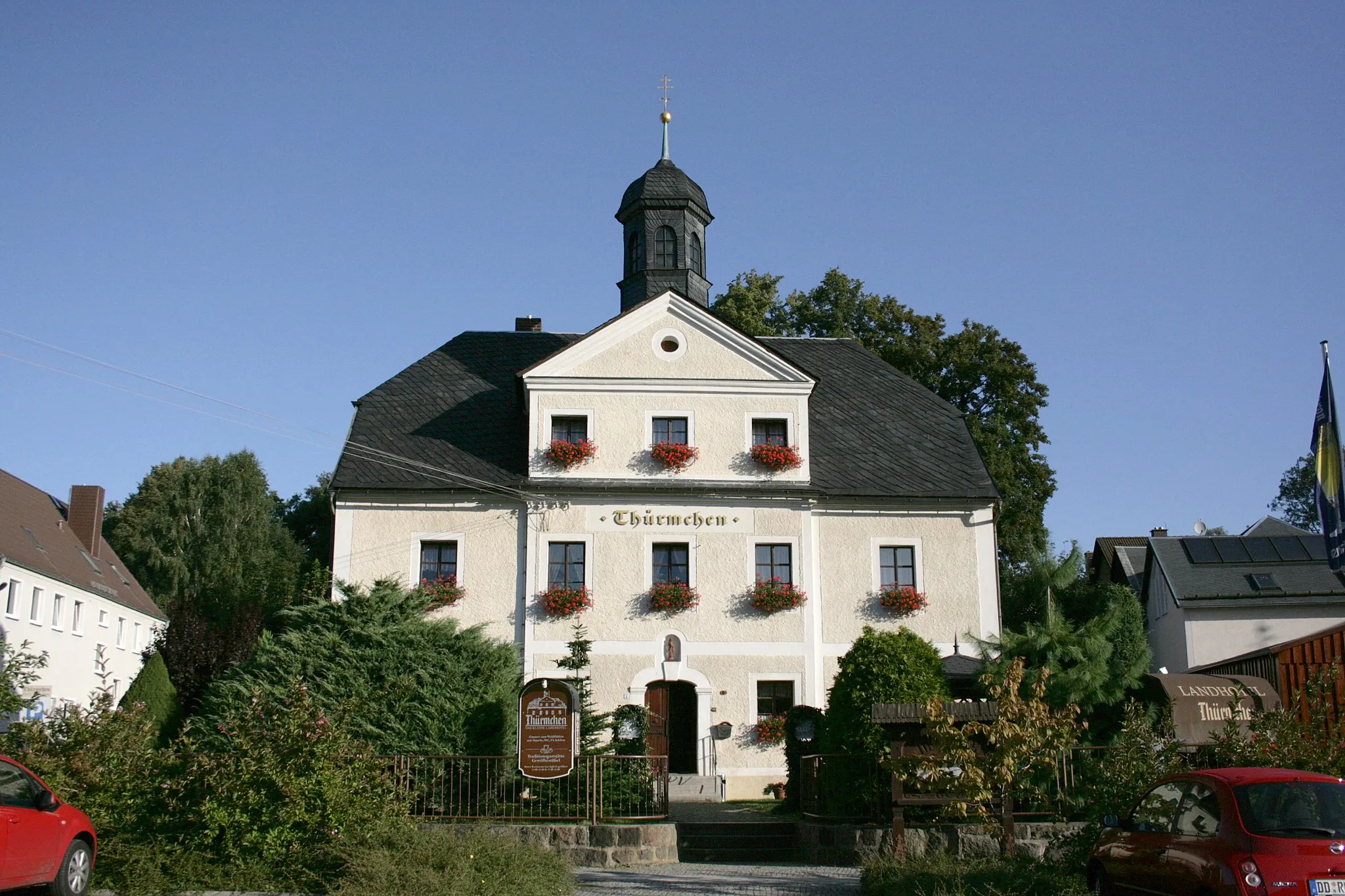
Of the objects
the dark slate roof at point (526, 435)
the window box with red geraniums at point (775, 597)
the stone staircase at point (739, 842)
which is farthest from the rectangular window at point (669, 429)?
the stone staircase at point (739, 842)

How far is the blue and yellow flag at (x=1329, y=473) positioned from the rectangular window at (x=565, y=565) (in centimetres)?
1382

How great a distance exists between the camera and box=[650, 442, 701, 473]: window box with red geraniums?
84.1 ft

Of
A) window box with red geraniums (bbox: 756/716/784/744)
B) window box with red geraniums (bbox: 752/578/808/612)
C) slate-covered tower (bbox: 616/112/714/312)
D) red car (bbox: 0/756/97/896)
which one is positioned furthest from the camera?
slate-covered tower (bbox: 616/112/714/312)

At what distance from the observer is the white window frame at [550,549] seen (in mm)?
25234

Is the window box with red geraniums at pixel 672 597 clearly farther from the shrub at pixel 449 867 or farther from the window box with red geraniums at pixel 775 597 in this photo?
the shrub at pixel 449 867

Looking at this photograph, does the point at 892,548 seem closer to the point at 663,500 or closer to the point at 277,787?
the point at 663,500

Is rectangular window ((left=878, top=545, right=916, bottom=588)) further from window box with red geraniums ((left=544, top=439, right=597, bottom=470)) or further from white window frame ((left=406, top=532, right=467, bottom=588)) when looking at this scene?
white window frame ((left=406, top=532, right=467, bottom=588))

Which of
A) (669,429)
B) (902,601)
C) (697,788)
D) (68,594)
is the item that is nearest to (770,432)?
(669,429)

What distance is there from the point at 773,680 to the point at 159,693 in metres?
13.1

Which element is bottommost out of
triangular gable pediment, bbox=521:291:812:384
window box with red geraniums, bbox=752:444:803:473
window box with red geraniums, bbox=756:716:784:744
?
window box with red geraniums, bbox=756:716:784:744

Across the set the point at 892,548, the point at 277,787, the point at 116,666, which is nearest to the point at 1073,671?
the point at 892,548

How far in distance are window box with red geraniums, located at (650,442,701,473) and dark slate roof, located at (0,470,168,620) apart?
1981cm

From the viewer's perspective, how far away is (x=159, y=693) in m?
26.3

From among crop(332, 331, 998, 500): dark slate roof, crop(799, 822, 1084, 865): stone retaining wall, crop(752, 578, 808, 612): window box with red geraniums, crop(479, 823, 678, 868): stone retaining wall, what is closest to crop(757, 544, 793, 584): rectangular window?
crop(752, 578, 808, 612): window box with red geraniums
